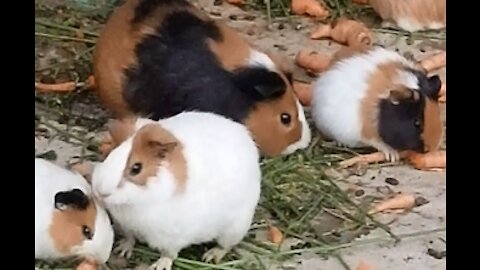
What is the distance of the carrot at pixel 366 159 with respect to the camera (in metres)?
3.63

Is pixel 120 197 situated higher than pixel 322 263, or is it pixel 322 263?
pixel 120 197

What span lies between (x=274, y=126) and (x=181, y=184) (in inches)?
26.3

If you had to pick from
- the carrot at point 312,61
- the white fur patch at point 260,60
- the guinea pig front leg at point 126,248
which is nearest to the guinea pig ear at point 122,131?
the guinea pig front leg at point 126,248

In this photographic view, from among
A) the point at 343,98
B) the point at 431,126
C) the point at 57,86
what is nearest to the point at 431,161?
the point at 431,126

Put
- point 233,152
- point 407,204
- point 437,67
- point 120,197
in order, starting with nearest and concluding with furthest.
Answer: point 120,197 < point 233,152 < point 407,204 < point 437,67

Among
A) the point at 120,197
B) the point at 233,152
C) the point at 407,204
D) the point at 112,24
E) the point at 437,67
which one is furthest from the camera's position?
the point at 437,67

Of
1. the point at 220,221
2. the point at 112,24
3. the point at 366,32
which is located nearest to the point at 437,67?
the point at 366,32

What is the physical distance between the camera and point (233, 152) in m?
3.04

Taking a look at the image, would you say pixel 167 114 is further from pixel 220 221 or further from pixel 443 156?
pixel 443 156

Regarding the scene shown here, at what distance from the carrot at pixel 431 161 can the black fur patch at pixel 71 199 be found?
3.81 ft

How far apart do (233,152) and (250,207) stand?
15 cm

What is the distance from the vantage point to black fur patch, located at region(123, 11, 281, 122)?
11.4 feet

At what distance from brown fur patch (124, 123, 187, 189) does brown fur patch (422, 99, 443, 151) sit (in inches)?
39.2

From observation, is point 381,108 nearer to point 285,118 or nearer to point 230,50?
point 285,118
